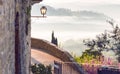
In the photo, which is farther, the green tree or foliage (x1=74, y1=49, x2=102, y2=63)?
the green tree

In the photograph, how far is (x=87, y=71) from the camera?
1894 centimetres

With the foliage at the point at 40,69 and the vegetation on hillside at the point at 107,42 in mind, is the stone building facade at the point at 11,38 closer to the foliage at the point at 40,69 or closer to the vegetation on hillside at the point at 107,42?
the foliage at the point at 40,69

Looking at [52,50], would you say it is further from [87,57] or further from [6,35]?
[6,35]

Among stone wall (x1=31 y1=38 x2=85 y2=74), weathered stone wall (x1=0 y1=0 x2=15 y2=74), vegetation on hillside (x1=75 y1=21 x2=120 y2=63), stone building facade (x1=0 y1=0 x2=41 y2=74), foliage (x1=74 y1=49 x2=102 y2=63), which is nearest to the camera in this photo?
weathered stone wall (x1=0 y1=0 x2=15 y2=74)

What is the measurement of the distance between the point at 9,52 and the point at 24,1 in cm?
341

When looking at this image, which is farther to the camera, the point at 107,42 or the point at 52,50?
the point at 107,42

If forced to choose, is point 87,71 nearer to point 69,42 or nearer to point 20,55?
point 20,55

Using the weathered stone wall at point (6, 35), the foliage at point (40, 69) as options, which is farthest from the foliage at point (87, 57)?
the weathered stone wall at point (6, 35)

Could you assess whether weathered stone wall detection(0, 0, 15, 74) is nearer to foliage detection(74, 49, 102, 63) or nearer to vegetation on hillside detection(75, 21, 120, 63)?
foliage detection(74, 49, 102, 63)

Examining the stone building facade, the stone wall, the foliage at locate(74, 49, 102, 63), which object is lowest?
the foliage at locate(74, 49, 102, 63)

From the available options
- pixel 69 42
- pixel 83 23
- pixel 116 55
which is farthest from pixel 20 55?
pixel 83 23

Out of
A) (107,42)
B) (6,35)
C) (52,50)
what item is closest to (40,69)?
(52,50)

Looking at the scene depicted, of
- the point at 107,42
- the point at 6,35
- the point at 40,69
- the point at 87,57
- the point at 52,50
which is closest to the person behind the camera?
the point at 6,35

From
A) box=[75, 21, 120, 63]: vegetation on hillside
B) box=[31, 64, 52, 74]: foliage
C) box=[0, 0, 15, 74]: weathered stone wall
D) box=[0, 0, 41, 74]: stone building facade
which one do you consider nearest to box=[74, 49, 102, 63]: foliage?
Result: box=[75, 21, 120, 63]: vegetation on hillside
